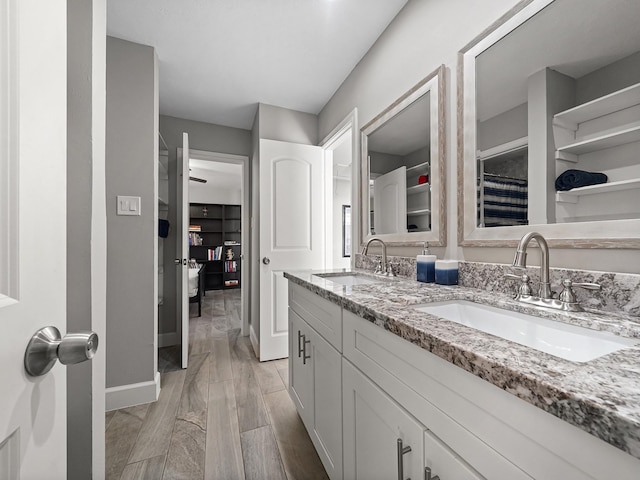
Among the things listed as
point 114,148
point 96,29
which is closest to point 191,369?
point 114,148

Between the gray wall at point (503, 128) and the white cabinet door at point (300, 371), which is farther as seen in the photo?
the white cabinet door at point (300, 371)

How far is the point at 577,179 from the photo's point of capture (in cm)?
85

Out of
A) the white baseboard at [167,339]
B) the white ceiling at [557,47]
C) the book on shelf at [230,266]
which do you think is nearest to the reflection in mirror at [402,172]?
the white ceiling at [557,47]

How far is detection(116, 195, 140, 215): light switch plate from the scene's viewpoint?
186 centimetres

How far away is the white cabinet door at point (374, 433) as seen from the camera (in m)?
0.67

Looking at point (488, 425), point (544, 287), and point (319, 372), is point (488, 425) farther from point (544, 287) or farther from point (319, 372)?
point (319, 372)

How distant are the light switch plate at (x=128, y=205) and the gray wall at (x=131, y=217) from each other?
3 cm

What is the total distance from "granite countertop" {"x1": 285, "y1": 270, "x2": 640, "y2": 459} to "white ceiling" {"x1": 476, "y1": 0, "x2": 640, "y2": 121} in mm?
743

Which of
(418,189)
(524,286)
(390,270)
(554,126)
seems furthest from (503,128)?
(390,270)

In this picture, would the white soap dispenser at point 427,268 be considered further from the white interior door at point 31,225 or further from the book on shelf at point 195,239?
the book on shelf at point 195,239

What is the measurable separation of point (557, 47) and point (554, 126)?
0.26 meters

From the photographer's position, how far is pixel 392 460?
29.4 inches

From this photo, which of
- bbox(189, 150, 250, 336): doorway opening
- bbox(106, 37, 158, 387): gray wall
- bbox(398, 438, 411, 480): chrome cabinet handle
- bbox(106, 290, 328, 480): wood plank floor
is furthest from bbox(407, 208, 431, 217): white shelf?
bbox(189, 150, 250, 336): doorway opening

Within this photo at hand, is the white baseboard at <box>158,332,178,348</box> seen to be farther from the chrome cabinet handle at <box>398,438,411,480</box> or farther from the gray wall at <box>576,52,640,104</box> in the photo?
the gray wall at <box>576,52,640,104</box>
